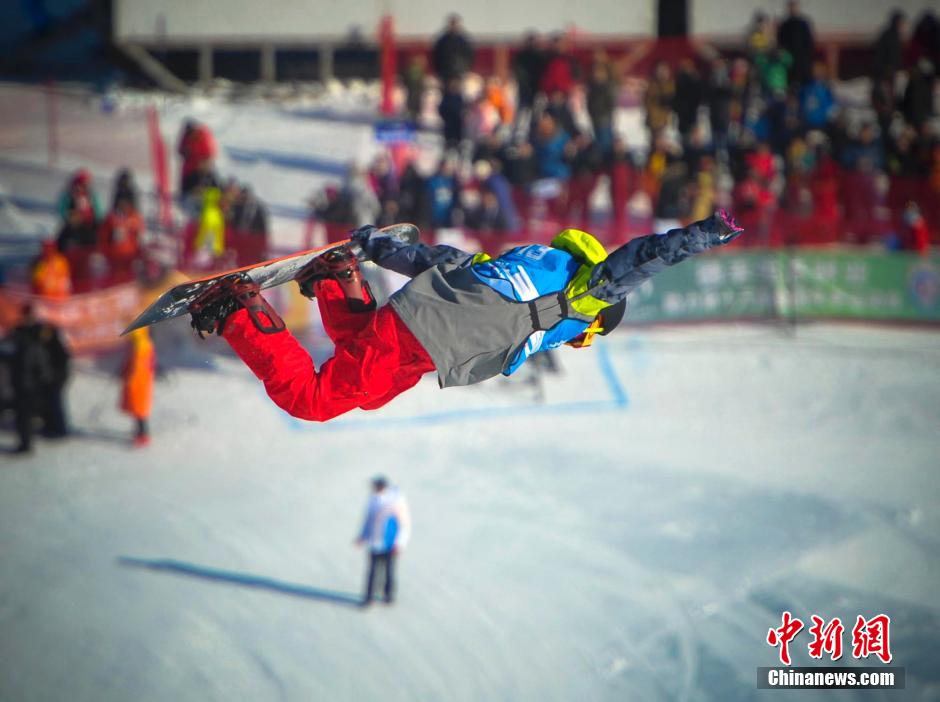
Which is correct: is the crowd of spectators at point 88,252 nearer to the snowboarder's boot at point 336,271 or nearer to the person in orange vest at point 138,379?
the person in orange vest at point 138,379

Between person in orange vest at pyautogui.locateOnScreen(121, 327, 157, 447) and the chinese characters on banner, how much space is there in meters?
6.72

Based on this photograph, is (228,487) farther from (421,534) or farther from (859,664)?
(859,664)

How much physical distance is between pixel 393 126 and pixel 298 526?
5418 mm

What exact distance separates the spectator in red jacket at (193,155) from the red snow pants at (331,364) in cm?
1177

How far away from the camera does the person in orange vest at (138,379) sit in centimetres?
1338

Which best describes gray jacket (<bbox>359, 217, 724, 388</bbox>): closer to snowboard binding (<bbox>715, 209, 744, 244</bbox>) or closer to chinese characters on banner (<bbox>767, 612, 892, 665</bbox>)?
snowboard binding (<bbox>715, 209, 744, 244</bbox>)

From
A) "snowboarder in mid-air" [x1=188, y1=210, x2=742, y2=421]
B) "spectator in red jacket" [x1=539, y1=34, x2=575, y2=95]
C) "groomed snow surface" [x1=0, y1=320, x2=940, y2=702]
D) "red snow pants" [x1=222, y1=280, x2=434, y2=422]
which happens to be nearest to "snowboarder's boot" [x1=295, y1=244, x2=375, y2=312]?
"snowboarder in mid-air" [x1=188, y1=210, x2=742, y2=421]

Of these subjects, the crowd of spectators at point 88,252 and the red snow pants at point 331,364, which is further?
the crowd of spectators at point 88,252

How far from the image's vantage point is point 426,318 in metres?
5.84

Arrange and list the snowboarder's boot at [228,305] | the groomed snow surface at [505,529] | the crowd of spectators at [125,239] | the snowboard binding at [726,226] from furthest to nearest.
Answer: the crowd of spectators at [125,239]
the groomed snow surface at [505,529]
the snowboarder's boot at [228,305]
the snowboard binding at [726,226]

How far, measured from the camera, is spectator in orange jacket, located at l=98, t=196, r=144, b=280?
14.6 m

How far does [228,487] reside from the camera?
1312 centimetres

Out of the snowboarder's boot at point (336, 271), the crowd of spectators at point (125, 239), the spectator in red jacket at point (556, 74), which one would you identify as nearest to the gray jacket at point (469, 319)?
the snowboarder's boot at point (336, 271)

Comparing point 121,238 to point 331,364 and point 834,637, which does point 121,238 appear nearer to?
point 834,637
